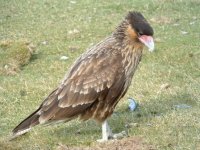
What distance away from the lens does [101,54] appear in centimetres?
755

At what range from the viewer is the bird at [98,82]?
24.4ft

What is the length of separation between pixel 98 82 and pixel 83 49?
5934 millimetres

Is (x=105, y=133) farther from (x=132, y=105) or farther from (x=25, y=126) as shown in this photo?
(x=132, y=105)

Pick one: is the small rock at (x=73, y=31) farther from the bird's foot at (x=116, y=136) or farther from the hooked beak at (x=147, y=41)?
the hooked beak at (x=147, y=41)

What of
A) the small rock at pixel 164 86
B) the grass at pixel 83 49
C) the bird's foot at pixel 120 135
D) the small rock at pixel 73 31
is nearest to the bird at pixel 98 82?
the bird's foot at pixel 120 135

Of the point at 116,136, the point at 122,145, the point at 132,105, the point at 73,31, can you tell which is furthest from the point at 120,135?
the point at 73,31

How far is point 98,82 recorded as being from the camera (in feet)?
24.4

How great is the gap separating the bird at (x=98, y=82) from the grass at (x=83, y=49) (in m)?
0.45

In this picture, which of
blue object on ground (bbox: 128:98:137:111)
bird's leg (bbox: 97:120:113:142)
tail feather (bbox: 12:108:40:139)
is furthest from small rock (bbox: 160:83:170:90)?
tail feather (bbox: 12:108:40:139)

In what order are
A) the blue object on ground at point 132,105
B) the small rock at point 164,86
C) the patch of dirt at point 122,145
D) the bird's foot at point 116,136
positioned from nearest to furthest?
the patch of dirt at point 122,145, the bird's foot at point 116,136, the blue object on ground at point 132,105, the small rock at point 164,86

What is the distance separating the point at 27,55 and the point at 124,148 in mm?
5679

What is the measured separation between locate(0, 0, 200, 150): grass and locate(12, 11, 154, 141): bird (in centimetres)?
45

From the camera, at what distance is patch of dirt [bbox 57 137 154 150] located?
23.6ft

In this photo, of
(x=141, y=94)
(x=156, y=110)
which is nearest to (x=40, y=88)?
(x=141, y=94)
